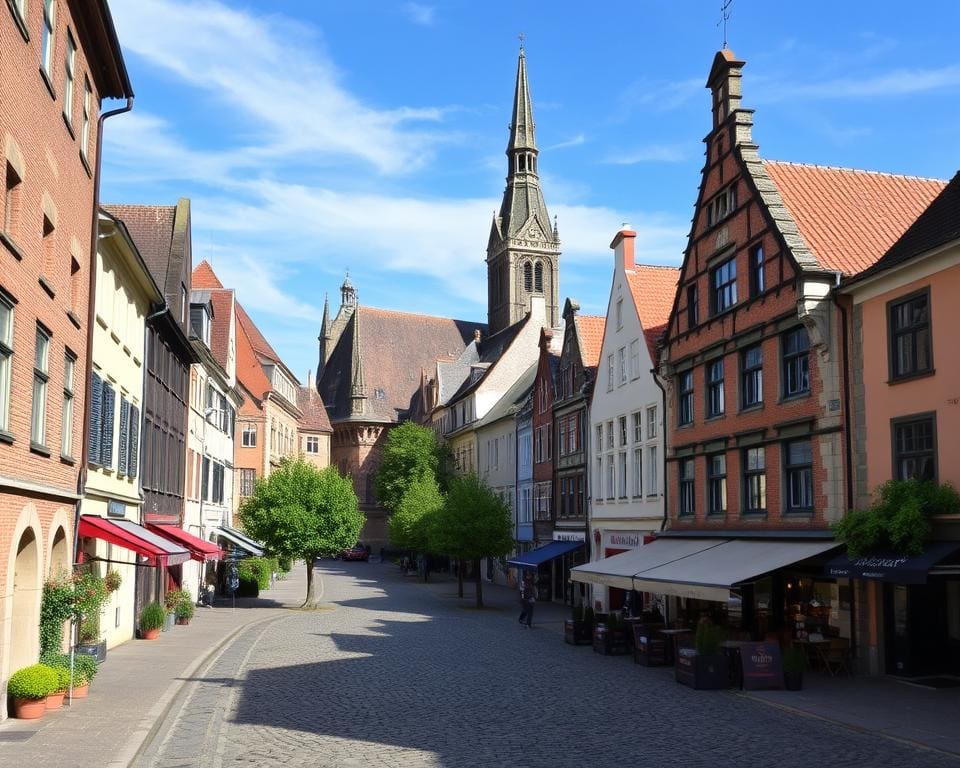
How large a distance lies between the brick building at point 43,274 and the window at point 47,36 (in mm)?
28

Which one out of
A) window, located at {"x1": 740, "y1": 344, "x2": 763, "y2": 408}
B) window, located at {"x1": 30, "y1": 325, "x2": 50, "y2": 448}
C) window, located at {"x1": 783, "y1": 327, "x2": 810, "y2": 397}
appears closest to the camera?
window, located at {"x1": 30, "y1": 325, "x2": 50, "y2": 448}

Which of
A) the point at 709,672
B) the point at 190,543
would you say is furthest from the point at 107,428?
the point at 709,672

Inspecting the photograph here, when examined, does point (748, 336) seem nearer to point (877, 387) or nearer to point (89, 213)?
point (877, 387)

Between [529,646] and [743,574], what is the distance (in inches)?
356

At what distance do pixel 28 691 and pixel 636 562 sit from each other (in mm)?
15820

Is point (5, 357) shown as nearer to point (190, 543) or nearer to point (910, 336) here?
point (190, 543)

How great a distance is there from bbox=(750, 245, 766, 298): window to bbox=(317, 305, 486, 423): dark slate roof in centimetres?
8020

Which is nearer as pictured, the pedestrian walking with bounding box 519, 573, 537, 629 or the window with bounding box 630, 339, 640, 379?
the pedestrian walking with bounding box 519, 573, 537, 629

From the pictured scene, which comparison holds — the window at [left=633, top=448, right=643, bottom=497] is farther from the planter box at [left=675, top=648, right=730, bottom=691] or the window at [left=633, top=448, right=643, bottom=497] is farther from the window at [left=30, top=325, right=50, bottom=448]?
the window at [left=30, top=325, right=50, bottom=448]

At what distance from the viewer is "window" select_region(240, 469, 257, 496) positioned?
64.2m

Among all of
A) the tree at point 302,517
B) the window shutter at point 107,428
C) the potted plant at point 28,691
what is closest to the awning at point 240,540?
the tree at point 302,517

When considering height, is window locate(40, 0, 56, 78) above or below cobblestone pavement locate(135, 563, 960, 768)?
above

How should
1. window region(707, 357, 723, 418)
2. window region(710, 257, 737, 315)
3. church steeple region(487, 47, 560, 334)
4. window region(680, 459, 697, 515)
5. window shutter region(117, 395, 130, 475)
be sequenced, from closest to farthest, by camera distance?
window shutter region(117, 395, 130, 475) → window region(710, 257, 737, 315) → window region(707, 357, 723, 418) → window region(680, 459, 697, 515) → church steeple region(487, 47, 560, 334)

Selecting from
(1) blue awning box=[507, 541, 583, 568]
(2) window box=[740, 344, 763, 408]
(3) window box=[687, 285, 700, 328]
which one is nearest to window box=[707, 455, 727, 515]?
(2) window box=[740, 344, 763, 408]
